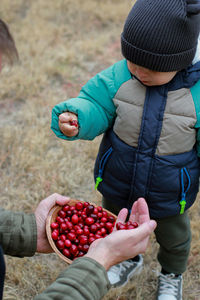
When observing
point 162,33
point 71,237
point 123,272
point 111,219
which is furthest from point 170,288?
point 162,33

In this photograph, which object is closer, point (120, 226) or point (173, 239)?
point (120, 226)

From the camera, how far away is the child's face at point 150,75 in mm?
1645

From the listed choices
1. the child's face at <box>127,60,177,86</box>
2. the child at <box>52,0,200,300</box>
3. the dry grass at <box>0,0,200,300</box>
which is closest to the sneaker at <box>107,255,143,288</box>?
the dry grass at <box>0,0,200,300</box>

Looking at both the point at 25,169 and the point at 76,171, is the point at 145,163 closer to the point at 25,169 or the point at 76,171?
the point at 76,171

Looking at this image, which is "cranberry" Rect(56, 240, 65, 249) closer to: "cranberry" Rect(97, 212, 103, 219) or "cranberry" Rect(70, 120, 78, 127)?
"cranberry" Rect(97, 212, 103, 219)

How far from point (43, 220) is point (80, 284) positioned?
2.02ft

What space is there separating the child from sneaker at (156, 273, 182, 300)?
349 millimetres

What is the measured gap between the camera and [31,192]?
2832 mm

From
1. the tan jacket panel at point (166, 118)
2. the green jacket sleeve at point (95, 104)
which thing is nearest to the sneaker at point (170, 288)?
the tan jacket panel at point (166, 118)

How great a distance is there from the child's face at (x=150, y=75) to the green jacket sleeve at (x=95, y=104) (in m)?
0.11

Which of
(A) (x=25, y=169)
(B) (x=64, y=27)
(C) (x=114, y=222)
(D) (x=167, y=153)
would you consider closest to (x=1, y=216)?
(C) (x=114, y=222)

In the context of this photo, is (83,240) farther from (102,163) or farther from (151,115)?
(151,115)

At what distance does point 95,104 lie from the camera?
71.4 inches

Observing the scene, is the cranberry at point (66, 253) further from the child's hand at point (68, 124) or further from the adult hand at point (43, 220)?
the child's hand at point (68, 124)
